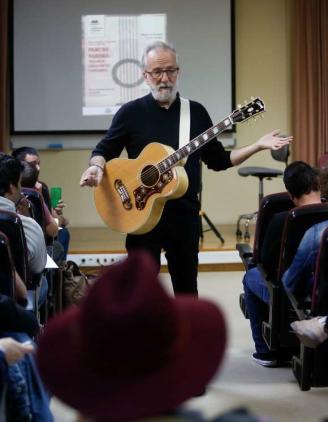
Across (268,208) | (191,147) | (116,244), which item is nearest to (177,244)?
(191,147)

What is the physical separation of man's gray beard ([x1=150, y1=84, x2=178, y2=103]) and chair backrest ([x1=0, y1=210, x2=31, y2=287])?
2.55 ft

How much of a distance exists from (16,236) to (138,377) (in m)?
1.86

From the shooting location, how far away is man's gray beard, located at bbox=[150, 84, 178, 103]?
9.62 ft

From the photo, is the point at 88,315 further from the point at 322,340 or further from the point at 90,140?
the point at 90,140

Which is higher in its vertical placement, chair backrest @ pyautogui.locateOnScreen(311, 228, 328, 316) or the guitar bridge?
the guitar bridge

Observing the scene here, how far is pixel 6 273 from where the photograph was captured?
2.32 meters

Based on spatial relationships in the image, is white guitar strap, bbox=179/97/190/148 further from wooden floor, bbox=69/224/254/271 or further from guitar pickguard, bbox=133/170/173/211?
wooden floor, bbox=69/224/254/271

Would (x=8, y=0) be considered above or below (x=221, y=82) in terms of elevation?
above

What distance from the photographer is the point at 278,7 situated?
7543 millimetres

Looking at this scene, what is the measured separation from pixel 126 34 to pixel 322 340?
5.46 meters

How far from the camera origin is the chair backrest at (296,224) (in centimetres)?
287

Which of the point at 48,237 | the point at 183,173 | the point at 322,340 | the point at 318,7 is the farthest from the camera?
the point at 318,7

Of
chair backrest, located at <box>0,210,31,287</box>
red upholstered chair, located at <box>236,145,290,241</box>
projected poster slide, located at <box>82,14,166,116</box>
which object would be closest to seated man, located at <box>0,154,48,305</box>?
chair backrest, located at <box>0,210,31,287</box>

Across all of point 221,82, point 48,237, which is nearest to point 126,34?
point 221,82
